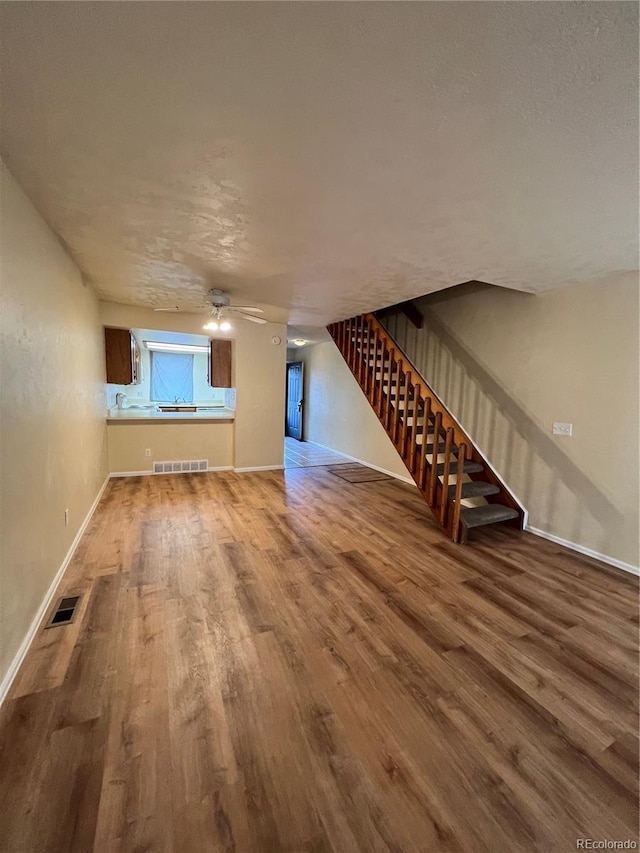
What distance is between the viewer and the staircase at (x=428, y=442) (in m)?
3.23

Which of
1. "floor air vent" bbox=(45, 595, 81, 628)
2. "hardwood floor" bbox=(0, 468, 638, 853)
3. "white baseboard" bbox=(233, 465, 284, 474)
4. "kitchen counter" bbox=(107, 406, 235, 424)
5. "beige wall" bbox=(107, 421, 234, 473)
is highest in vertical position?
"kitchen counter" bbox=(107, 406, 235, 424)

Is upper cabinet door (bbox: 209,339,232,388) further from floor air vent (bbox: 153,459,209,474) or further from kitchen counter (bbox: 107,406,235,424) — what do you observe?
floor air vent (bbox: 153,459,209,474)

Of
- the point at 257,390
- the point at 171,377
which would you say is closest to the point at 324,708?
the point at 257,390

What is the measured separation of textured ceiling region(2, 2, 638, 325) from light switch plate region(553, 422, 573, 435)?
1386mm

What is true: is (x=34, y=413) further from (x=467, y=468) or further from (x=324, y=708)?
(x=467, y=468)

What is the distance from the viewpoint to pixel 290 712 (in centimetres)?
142

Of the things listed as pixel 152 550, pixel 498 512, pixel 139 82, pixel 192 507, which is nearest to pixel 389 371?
pixel 498 512

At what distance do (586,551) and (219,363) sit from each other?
16.3 feet

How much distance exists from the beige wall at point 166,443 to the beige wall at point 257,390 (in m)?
0.17

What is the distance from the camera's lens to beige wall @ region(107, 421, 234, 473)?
4.83 metres

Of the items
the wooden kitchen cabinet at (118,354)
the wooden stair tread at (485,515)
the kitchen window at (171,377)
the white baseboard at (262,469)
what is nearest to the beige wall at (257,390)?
the white baseboard at (262,469)

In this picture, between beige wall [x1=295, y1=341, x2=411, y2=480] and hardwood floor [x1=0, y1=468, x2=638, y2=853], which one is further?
beige wall [x1=295, y1=341, x2=411, y2=480]

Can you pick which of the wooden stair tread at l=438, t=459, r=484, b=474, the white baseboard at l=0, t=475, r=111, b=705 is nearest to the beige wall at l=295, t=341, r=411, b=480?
the wooden stair tread at l=438, t=459, r=484, b=474

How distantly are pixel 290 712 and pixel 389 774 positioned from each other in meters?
0.43
